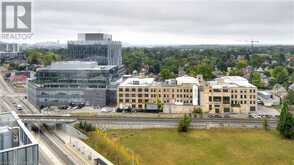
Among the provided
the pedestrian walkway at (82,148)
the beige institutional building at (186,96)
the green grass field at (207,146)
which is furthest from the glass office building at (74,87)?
the green grass field at (207,146)

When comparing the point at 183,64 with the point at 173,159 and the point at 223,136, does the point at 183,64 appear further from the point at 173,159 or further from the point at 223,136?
the point at 173,159

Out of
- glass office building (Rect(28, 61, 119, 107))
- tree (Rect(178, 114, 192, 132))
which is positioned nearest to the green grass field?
tree (Rect(178, 114, 192, 132))

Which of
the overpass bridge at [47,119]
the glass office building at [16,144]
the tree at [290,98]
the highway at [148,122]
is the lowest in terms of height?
the highway at [148,122]

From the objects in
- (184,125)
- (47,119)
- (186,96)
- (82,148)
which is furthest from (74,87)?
(82,148)

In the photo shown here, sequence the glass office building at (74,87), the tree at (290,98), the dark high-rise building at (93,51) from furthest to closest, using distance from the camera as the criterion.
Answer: the dark high-rise building at (93,51) < the tree at (290,98) < the glass office building at (74,87)

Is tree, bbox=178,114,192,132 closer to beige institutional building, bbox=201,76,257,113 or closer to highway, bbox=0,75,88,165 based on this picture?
beige institutional building, bbox=201,76,257,113

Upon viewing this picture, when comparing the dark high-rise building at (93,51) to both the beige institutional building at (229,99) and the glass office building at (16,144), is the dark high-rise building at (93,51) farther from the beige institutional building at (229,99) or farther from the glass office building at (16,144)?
the glass office building at (16,144)
